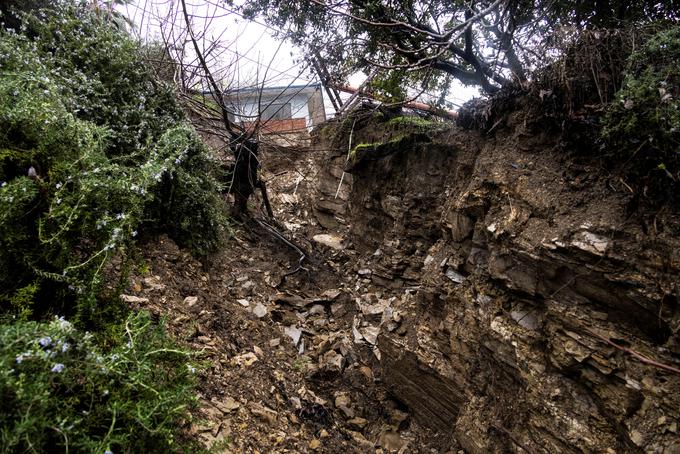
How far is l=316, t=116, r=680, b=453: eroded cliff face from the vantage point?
92.0 inches

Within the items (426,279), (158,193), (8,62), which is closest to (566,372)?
(426,279)

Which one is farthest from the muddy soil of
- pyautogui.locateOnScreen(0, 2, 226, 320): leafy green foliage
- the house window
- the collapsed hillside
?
the house window

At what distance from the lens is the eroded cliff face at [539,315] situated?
234cm

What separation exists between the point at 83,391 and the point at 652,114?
3298 mm

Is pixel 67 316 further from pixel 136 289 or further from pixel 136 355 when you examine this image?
pixel 136 289

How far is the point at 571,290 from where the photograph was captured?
8.97ft

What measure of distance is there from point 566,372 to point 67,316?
10.2 ft

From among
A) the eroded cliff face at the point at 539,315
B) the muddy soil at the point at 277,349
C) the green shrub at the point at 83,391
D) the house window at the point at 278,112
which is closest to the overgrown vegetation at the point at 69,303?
the green shrub at the point at 83,391

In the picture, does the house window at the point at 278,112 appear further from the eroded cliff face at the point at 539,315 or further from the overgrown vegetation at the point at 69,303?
the eroded cliff face at the point at 539,315

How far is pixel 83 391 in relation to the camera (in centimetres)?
145

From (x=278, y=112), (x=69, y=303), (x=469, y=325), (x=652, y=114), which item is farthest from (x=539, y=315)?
(x=278, y=112)

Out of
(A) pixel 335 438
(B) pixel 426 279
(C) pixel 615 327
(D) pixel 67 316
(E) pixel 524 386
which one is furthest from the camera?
(B) pixel 426 279

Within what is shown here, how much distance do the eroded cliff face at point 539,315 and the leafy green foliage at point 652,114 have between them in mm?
229

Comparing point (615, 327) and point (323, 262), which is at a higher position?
point (615, 327)
